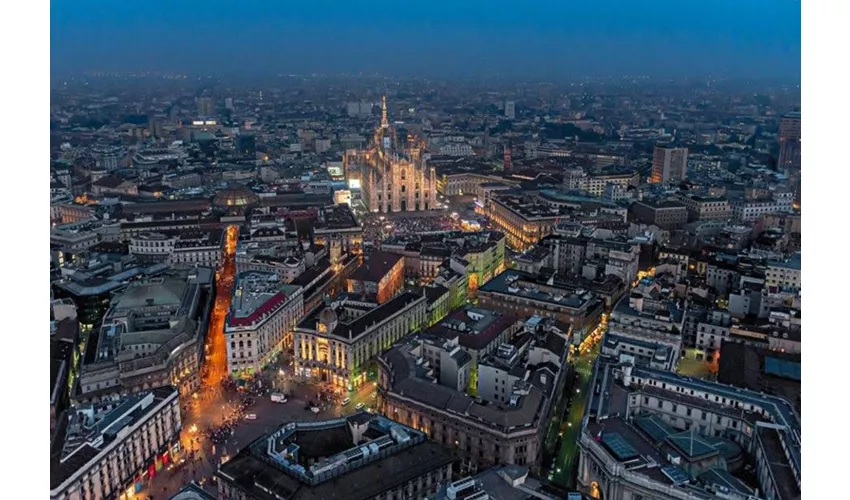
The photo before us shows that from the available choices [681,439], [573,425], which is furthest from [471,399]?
[681,439]

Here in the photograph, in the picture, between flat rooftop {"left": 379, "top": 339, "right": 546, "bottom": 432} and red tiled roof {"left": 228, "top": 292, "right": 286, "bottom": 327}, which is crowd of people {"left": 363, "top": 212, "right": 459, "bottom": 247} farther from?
flat rooftop {"left": 379, "top": 339, "right": 546, "bottom": 432}

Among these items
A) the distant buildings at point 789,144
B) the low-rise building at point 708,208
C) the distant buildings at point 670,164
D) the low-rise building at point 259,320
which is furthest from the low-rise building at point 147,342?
the distant buildings at point 789,144

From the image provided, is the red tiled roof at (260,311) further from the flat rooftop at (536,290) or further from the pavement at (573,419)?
the pavement at (573,419)

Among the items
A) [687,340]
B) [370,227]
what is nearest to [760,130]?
[370,227]

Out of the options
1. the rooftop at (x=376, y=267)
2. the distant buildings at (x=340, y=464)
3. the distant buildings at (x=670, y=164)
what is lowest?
the distant buildings at (x=340, y=464)

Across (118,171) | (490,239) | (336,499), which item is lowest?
(336,499)

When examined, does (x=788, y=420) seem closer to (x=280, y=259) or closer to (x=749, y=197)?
(x=280, y=259)
